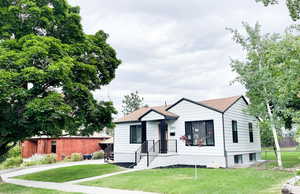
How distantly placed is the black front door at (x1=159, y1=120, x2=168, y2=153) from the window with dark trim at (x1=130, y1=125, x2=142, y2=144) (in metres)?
1.94

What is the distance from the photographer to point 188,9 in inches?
546

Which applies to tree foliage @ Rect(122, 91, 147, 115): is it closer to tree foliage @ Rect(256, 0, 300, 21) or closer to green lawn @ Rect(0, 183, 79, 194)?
green lawn @ Rect(0, 183, 79, 194)

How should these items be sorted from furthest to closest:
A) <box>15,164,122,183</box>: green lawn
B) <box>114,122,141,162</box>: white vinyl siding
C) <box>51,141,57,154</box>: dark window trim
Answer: <box>51,141,57,154</box>: dark window trim, <box>114,122,141,162</box>: white vinyl siding, <box>15,164,122,183</box>: green lawn

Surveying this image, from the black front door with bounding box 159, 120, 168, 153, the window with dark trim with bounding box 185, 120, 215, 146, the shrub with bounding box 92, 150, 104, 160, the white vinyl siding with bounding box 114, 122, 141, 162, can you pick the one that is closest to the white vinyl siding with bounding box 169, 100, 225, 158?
the window with dark trim with bounding box 185, 120, 215, 146

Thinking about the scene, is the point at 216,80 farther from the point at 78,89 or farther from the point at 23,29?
the point at 23,29

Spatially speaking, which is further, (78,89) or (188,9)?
(188,9)

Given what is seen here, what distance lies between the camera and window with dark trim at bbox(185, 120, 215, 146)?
52.2ft

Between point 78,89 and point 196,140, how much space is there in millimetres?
8329

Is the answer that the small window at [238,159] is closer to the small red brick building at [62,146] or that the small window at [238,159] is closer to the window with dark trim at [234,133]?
the window with dark trim at [234,133]

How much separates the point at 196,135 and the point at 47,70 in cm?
1012

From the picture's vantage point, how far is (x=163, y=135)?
711 inches

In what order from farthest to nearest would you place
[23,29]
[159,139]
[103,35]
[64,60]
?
[159,139] < [103,35] < [23,29] < [64,60]

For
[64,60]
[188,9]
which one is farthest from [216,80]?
[64,60]

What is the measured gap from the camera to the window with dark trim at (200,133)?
15913 millimetres
